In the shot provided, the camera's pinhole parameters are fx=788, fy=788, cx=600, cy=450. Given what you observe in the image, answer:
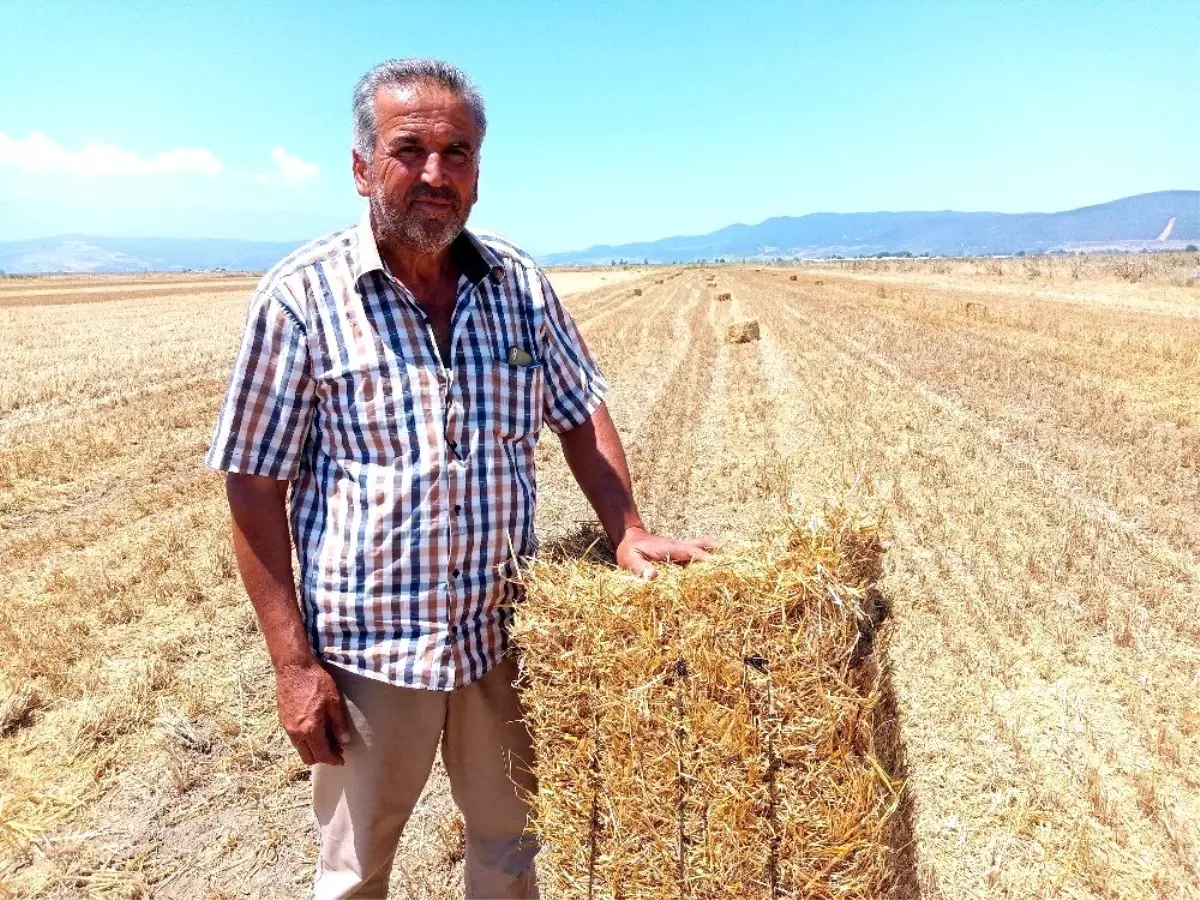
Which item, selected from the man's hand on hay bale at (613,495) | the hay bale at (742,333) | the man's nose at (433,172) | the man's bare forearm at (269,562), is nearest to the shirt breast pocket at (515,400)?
the man's hand on hay bale at (613,495)

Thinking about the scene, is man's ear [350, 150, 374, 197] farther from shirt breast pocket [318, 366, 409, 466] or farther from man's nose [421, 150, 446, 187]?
shirt breast pocket [318, 366, 409, 466]

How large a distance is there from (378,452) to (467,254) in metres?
0.64

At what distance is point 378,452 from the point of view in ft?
6.40

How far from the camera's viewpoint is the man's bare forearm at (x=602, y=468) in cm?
239

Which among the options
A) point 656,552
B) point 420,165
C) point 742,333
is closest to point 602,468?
point 656,552

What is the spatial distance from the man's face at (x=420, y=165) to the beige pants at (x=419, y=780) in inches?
45.8

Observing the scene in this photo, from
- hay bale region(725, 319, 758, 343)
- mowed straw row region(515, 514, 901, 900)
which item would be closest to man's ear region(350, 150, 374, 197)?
mowed straw row region(515, 514, 901, 900)

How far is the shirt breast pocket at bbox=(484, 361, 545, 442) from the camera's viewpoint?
6.86ft

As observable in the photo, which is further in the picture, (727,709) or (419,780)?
(419,780)

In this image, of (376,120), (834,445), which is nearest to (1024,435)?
(834,445)

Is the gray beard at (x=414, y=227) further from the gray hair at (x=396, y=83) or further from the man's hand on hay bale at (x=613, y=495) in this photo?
the man's hand on hay bale at (x=613, y=495)

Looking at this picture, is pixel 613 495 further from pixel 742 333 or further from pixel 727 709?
pixel 742 333

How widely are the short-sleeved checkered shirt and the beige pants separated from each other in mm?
143

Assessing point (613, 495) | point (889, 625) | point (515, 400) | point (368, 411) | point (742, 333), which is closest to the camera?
point (368, 411)
